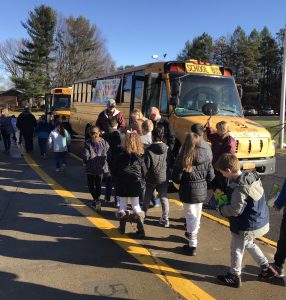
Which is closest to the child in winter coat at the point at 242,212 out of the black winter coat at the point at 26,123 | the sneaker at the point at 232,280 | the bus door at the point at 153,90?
A: the sneaker at the point at 232,280

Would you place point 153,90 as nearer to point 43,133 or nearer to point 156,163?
point 156,163

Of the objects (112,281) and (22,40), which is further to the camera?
(22,40)

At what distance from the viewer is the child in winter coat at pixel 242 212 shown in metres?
3.85

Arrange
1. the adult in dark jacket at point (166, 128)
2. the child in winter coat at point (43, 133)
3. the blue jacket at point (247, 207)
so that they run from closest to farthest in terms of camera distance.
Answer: the blue jacket at point (247, 207), the adult in dark jacket at point (166, 128), the child in winter coat at point (43, 133)

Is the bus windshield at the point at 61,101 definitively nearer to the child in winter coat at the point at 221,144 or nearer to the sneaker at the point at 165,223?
the child in winter coat at the point at 221,144

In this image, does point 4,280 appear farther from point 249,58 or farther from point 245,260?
point 249,58

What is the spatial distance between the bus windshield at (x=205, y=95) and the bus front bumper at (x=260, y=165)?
4.78ft

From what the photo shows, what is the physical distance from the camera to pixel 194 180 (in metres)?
4.83

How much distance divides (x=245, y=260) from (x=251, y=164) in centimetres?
353

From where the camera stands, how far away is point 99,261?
180 inches

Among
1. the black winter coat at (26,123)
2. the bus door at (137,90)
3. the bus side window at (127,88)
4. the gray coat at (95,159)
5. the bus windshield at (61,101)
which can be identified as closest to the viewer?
the gray coat at (95,159)

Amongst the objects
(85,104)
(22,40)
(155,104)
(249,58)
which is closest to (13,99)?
(22,40)

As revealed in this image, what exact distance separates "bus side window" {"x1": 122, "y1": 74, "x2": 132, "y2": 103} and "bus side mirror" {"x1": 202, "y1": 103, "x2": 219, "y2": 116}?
3210mm

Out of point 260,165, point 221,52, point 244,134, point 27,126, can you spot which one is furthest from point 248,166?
point 221,52
